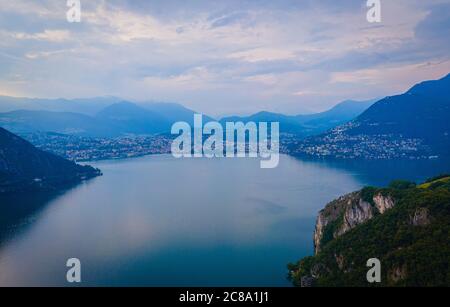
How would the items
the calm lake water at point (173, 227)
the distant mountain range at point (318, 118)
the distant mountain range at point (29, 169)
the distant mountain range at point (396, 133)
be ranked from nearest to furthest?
the calm lake water at point (173, 227), the distant mountain range at point (29, 169), the distant mountain range at point (396, 133), the distant mountain range at point (318, 118)

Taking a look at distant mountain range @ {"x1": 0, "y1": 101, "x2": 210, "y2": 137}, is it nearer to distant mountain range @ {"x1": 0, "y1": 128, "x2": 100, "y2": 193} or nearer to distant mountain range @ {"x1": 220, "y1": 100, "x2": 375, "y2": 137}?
distant mountain range @ {"x1": 220, "y1": 100, "x2": 375, "y2": 137}

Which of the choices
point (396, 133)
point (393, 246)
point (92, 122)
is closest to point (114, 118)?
point (92, 122)

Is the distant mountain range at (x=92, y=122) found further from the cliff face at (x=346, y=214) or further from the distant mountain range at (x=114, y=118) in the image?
the cliff face at (x=346, y=214)

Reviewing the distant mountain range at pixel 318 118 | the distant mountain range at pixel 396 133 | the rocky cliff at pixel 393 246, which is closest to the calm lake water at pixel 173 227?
the rocky cliff at pixel 393 246

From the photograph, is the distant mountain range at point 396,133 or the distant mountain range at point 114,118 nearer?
the distant mountain range at point 396,133

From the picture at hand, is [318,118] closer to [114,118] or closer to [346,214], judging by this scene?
[114,118]

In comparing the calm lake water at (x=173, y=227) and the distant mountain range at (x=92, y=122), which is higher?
the distant mountain range at (x=92, y=122)
